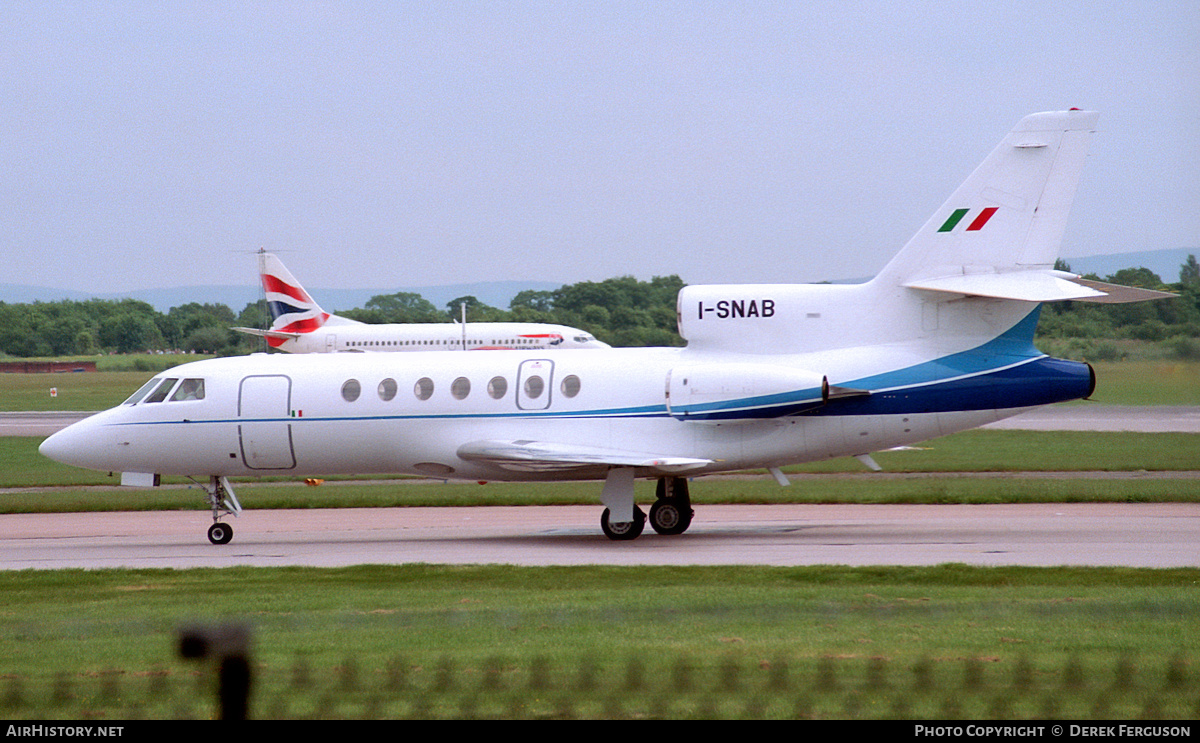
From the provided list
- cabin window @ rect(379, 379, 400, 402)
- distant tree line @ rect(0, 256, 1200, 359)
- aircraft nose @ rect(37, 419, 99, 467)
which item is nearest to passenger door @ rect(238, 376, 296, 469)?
cabin window @ rect(379, 379, 400, 402)

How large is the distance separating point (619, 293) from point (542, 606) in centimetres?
5946

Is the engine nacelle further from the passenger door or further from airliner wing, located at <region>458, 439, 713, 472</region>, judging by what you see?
the passenger door

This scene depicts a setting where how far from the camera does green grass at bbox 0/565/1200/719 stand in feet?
26.9

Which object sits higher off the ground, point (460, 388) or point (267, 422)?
point (460, 388)

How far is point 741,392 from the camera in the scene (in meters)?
19.0

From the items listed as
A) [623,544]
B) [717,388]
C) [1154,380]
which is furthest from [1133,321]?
[623,544]

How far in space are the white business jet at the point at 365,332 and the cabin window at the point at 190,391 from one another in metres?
23.0

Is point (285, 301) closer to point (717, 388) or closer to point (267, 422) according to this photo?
point (267, 422)

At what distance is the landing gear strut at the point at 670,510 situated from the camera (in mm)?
20250

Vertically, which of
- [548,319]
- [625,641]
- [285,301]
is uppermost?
[285,301]

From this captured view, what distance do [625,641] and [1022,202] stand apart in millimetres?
11205

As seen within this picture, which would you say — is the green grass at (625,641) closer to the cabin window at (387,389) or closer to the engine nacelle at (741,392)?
the engine nacelle at (741,392)

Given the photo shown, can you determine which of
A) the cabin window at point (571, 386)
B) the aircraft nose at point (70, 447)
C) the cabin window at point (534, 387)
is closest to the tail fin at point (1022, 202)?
the cabin window at point (571, 386)

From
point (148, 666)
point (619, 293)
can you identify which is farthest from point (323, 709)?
point (619, 293)
